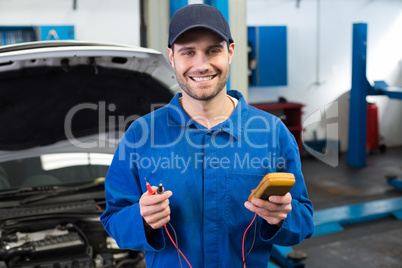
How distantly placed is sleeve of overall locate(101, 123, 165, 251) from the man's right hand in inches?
3.9

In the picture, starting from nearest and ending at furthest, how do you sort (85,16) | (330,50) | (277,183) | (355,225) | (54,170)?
(277,183) < (54,170) < (355,225) < (85,16) < (330,50)

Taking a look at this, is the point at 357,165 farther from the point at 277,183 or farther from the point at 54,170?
the point at 277,183

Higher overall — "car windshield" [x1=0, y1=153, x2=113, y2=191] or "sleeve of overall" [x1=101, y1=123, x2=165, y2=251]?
"sleeve of overall" [x1=101, y1=123, x2=165, y2=251]

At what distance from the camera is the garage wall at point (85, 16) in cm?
564

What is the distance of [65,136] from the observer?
2.37 metres

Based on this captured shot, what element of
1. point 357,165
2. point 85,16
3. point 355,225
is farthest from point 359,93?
point 85,16

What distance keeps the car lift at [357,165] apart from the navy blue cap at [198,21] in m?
2.14

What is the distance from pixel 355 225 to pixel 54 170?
3.17m

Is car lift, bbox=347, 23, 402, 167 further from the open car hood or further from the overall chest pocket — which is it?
the overall chest pocket

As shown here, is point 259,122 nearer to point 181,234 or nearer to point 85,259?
point 181,234

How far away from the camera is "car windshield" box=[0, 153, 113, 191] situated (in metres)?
2.24

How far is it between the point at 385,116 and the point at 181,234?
7.87 meters

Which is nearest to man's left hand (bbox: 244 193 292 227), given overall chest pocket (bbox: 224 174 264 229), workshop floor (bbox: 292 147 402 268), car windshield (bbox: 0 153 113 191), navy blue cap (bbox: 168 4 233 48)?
overall chest pocket (bbox: 224 174 264 229)

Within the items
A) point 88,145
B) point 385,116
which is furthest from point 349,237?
point 385,116
